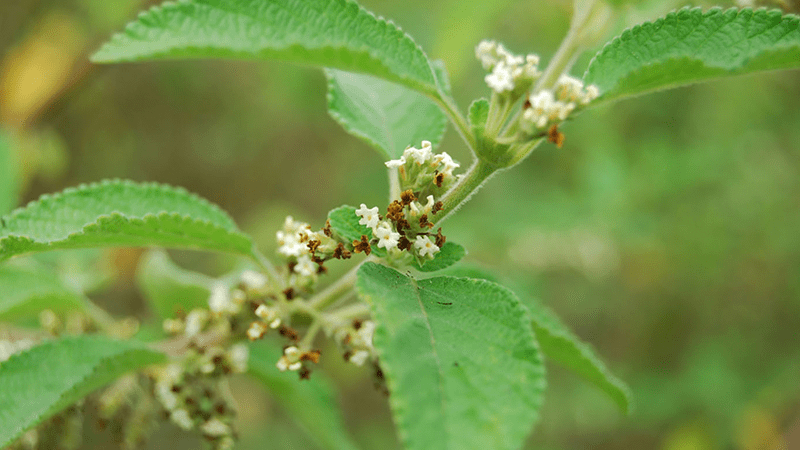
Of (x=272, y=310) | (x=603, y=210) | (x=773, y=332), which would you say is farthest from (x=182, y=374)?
(x=773, y=332)

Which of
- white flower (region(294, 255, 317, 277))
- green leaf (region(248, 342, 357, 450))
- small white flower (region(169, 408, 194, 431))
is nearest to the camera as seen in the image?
white flower (region(294, 255, 317, 277))

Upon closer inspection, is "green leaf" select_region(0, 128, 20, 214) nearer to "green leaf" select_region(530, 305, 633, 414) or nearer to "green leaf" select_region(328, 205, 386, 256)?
"green leaf" select_region(328, 205, 386, 256)

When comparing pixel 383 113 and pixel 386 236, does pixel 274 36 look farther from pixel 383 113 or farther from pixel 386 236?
pixel 383 113

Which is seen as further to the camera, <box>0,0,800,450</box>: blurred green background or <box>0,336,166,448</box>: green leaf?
<box>0,0,800,450</box>: blurred green background

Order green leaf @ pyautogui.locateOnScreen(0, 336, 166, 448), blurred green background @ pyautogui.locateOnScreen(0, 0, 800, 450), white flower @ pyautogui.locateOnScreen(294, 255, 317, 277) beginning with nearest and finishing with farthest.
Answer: green leaf @ pyautogui.locateOnScreen(0, 336, 166, 448), white flower @ pyautogui.locateOnScreen(294, 255, 317, 277), blurred green background @ pyautogui.locateOnScreen(0, 0, 800, 450)

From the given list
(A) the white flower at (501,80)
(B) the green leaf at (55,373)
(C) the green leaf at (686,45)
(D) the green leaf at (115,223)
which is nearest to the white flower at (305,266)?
(D) the green leaf at (115,223)

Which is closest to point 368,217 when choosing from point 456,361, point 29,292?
point 456,361

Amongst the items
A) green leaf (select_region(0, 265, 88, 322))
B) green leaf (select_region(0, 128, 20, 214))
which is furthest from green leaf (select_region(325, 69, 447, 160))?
green leaf (select_region(0, 128, 20, 214))
